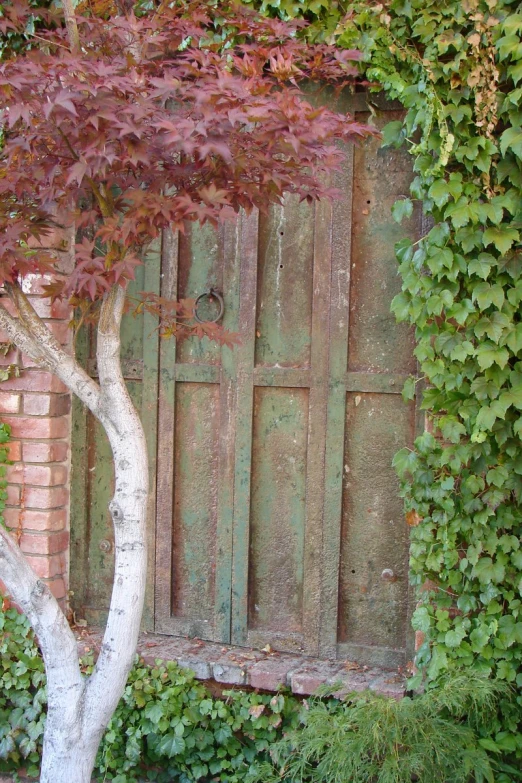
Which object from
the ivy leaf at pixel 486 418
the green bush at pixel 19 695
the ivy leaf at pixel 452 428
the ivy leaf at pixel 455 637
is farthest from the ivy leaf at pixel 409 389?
the green bush at pixel 19 695

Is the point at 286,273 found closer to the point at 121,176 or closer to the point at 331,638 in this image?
the point at 121,176

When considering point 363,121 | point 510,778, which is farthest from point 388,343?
point 510,778

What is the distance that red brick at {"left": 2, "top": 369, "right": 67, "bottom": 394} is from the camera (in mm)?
3504

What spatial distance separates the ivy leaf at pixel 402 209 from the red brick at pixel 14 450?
6.33 feet

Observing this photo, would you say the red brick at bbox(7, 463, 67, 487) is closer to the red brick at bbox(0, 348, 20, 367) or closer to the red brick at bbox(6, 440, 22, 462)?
the red brick at bbox(6, 440, 22, 462)

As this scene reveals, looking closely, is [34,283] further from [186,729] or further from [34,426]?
[186,729]

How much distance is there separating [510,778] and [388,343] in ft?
5.45

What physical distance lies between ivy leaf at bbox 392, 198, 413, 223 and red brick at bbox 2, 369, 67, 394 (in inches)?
64.6

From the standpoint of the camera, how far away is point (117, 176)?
2357mm

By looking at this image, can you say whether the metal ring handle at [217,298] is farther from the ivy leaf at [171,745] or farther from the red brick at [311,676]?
the ivy leaf at [171,745]

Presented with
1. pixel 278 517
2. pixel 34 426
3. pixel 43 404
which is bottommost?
pixel 278 517

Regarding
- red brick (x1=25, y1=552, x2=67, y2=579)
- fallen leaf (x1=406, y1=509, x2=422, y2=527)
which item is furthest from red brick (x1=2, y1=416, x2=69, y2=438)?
fallen leaf (x1=406, y1=509, x2=422, y2=527)

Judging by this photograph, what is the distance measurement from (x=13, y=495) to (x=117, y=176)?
1790 mm

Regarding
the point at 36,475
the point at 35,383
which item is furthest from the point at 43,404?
the point at 36,475
